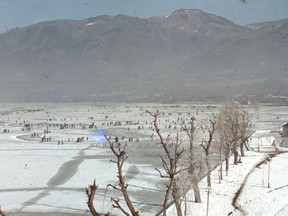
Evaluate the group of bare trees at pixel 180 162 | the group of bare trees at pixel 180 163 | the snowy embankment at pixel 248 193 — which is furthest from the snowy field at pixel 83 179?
the group of bare trees at pixel 180 162

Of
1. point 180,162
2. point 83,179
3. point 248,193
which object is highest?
point 180,162

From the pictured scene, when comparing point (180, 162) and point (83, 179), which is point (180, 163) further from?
point (83, 179)

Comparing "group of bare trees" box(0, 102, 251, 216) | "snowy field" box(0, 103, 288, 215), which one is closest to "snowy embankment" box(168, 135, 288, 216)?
"snowy field" box(0, 103, 288, 215)

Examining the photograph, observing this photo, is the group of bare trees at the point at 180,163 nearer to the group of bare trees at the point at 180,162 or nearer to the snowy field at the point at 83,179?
the group of bare trees at the point at 180,162

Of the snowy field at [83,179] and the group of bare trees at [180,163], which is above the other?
the group of bare trees at [180,163]

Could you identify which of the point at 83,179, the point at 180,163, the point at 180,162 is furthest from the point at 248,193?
the point at 83,179

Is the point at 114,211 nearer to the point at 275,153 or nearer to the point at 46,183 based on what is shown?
the point at 46,183

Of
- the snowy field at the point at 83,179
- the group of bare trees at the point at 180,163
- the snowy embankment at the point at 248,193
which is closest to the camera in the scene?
the group of bare trees at the point at 180,163

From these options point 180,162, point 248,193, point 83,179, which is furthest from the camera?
point 180,162
